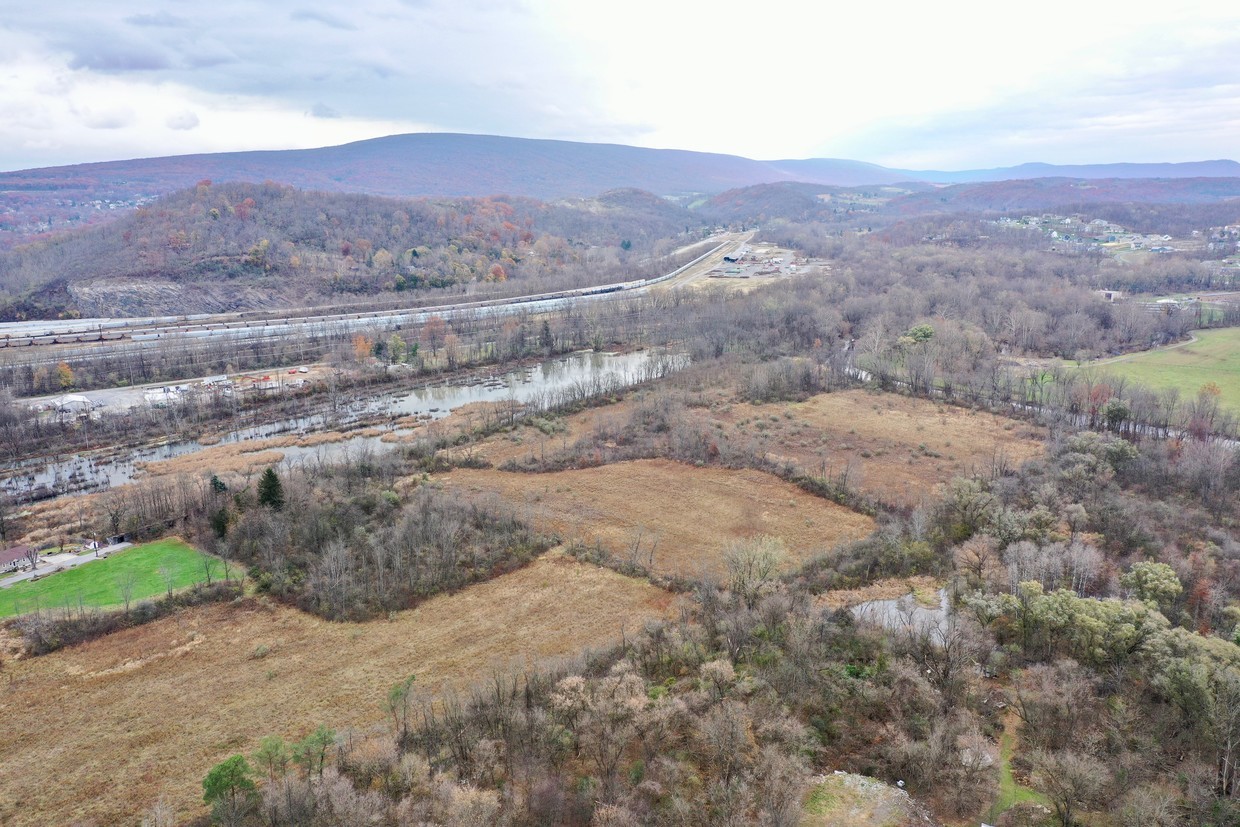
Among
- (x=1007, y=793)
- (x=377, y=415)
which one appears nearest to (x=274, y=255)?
(x=377, y=415)

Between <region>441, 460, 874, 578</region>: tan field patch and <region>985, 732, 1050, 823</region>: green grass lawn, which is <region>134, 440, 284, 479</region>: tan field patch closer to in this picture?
<region>441, 460, 874, 578</region>: tan field patch

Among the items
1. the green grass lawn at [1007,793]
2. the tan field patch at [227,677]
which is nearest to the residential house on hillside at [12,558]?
the tan field patch at [227,677]

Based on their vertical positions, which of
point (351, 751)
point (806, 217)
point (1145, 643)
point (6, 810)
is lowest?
point (6, 810)

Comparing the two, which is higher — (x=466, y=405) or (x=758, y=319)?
(x=758, y=319)

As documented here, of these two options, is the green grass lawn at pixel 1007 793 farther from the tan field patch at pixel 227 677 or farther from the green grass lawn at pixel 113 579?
the green grass lawn at pixel 113 579

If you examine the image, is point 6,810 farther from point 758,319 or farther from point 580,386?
point 758,319

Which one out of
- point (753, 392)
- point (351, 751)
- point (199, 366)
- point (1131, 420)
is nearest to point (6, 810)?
point (351, 751)
